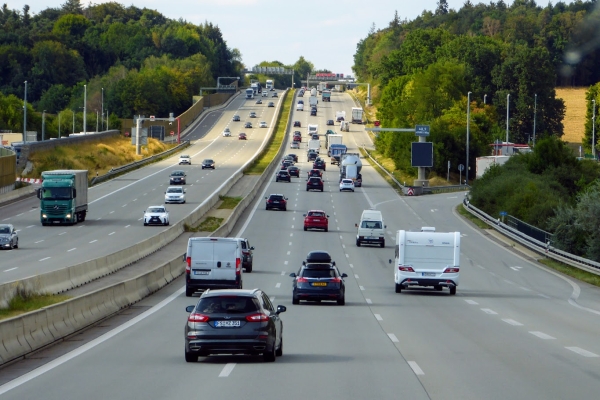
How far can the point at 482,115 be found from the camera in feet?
444

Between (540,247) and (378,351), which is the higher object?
(378,351)

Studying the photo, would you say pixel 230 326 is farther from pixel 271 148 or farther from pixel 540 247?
pixel 271 148

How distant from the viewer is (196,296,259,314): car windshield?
55.7 feet

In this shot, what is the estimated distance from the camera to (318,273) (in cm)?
3111

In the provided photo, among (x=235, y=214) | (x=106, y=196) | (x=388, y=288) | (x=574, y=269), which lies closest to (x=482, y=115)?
(x=106, y=196)

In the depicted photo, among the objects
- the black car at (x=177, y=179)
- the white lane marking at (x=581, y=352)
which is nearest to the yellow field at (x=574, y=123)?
the black car at (x=177, y=179)

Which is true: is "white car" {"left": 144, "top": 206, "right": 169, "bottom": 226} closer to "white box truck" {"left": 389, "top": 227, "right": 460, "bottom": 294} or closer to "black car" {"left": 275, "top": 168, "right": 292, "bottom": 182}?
"white box truck" {"left": 389, "top": 227, "right": 460, "bottom": 294}

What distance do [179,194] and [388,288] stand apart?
1718 inches

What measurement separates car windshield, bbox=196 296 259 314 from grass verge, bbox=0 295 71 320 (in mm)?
6884

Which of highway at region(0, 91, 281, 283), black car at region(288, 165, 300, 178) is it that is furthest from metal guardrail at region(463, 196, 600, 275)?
black car at region(288, 165, 300, 178)

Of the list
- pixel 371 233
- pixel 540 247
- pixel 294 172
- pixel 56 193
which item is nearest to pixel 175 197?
pixel 56 193

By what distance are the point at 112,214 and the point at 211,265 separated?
4183 cm

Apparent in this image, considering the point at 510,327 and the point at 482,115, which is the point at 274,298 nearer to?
the point at 510,327

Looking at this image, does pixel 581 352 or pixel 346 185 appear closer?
pixel 581 352
